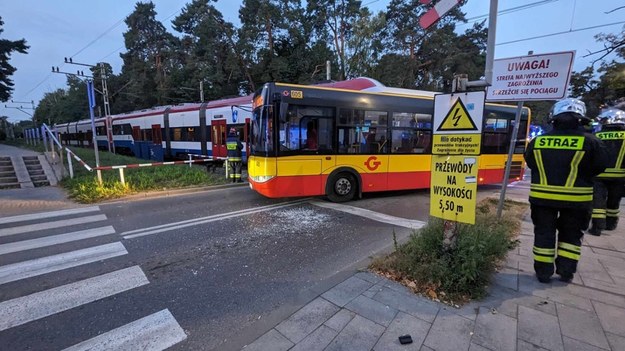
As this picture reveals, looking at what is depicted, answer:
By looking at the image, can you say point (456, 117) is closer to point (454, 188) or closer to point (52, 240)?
point (454, 188)

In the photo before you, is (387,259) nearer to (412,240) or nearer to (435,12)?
(412,240)

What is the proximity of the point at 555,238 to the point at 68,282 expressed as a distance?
6.09 meters

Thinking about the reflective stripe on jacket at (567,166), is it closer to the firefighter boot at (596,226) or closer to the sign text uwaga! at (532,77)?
the sign text uwaga! at (532,77)

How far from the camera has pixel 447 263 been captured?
3385 millimetres

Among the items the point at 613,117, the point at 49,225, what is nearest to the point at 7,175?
the point at 49,225

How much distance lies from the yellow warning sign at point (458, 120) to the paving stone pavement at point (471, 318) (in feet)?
6.05

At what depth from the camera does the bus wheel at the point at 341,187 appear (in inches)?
325

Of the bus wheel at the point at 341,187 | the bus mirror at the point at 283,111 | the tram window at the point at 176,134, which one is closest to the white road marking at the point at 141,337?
the bus mirror at the point at 283,111

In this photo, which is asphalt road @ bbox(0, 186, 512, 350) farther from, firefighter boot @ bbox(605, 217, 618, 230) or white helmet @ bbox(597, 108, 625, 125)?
white helmet @ bbox(597, 108, 625, 125)

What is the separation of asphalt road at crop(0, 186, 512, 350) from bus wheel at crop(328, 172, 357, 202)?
50cm

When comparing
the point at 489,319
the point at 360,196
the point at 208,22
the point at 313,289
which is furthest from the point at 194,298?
the point at 208,22

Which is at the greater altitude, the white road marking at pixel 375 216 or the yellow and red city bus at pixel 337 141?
the yellow and red city bus at pixel 337 141

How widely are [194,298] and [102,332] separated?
2.96 feet

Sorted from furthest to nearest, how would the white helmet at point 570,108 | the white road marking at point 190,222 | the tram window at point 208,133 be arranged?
the tram window at point 208,133 < the white road marking at point 190,222 < the white helmet at point 570,108
